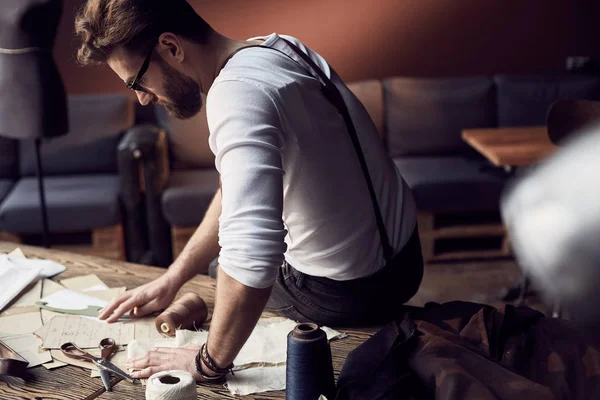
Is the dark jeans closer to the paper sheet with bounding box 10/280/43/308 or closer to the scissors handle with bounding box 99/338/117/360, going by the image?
the scissors handle with bounding box 99/338/117/360

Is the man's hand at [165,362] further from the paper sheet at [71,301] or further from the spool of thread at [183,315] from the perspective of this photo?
the paper sheet at [71,301]

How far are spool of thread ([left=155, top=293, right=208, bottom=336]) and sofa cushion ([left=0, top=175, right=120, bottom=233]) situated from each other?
7.02ft

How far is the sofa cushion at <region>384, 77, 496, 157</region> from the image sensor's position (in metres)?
4.26

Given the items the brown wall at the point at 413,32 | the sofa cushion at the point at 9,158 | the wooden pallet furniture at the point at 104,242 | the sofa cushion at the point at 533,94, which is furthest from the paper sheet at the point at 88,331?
the sofa cushion at the point at 533,94

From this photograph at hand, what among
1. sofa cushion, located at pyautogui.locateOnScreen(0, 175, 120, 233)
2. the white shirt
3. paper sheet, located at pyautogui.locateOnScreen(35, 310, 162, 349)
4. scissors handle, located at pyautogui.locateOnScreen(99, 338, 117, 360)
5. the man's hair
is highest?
the man's hair

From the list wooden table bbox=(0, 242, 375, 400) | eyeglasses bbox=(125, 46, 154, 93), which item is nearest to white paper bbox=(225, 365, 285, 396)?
wooden table bbox=(0, 242, 375, 400)

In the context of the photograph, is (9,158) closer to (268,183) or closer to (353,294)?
(353,294)

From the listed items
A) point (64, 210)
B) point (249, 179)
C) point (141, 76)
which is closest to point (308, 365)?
point (249, 179)

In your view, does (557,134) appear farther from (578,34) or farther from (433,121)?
(578,34)

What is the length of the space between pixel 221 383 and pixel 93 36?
745mm

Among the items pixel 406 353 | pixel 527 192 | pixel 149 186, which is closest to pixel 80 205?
pixel 149 186

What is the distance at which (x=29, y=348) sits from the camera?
1.58 metres

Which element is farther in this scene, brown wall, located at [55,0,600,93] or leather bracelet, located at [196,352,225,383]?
brown wall, located at [55,0,600,93]

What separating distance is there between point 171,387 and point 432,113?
10.8 feet
